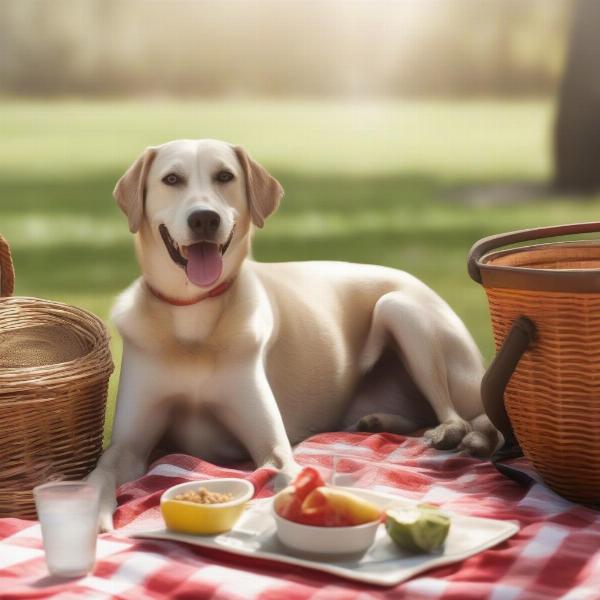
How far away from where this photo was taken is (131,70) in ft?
59.5

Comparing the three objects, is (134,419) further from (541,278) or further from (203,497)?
(541,278)

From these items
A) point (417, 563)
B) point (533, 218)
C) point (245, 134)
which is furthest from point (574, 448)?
point (245, 134)

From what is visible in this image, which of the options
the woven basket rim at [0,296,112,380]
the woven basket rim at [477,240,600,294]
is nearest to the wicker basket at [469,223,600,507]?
the woven basket rim at [477,240,600,294]

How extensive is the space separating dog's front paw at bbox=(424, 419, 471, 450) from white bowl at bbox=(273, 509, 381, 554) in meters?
1.09

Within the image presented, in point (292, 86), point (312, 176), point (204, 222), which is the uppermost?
point (204, 222)

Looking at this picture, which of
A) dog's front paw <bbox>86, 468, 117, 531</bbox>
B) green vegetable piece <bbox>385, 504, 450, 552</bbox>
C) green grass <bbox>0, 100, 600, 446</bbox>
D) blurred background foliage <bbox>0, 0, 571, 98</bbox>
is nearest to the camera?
green vegetable piece <bbox>385, 504, 450, 552</bbox>

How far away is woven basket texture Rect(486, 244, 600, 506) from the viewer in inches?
115

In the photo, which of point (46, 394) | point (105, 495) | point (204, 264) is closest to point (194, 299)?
point (204, 264)

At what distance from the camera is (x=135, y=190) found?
11.3ft

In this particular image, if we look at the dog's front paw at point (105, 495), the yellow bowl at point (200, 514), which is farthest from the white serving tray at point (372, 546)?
the dog's front paw at point (105, 495)

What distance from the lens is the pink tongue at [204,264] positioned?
3.35 meters

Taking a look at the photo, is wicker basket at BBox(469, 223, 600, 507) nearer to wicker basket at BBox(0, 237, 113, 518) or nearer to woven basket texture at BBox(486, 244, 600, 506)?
woven basket texture at BBox(486, 244, 600, 506)

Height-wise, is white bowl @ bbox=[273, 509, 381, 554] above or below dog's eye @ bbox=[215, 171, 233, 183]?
below

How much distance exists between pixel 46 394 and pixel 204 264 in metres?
0.58
